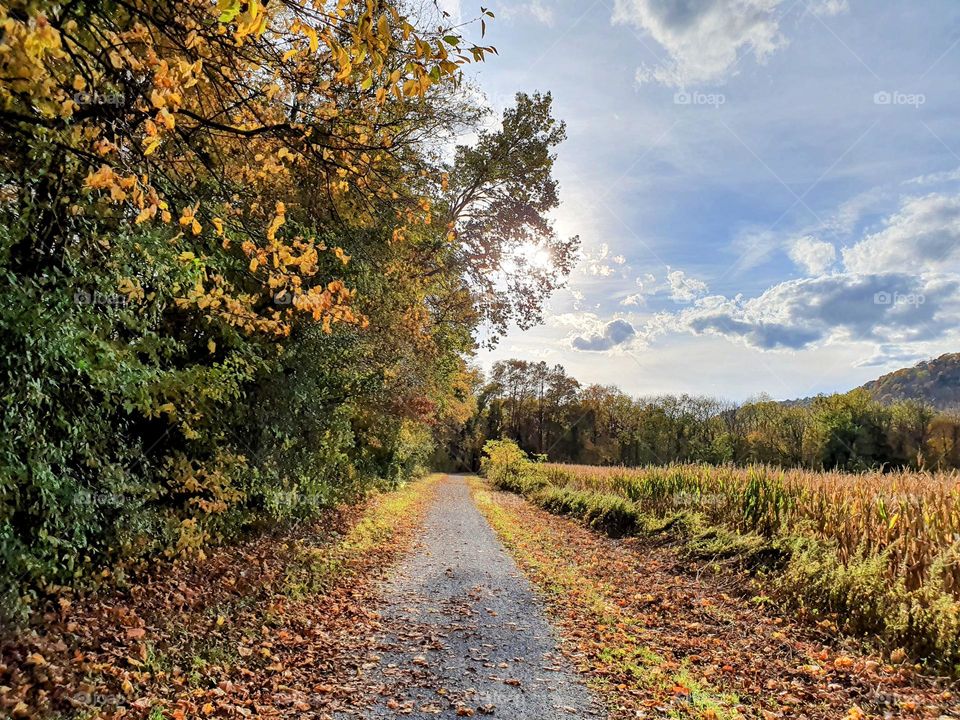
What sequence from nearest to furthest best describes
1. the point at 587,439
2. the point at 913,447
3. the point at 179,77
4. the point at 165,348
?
the point at 179,77 → the point at 165,348 → the point at 913,447 → the point at 587,439

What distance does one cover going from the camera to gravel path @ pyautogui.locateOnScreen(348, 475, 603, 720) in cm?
473

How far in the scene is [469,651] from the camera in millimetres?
5941

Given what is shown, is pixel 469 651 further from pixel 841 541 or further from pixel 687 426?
pixel 687 426

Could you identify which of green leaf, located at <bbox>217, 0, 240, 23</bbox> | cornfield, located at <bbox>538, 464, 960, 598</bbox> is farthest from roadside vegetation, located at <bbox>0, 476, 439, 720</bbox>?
cornfield, located at <bbox>538, 464, 960, 598</bbox>

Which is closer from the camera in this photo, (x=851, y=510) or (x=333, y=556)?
(x=851, y=510)

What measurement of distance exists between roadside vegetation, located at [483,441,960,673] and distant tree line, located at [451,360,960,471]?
37091mm

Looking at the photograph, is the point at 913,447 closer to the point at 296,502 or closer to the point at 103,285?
the point at 296,502

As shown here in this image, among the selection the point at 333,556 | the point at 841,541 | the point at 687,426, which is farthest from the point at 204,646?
the point at 687,426

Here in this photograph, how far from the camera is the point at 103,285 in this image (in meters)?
5.43

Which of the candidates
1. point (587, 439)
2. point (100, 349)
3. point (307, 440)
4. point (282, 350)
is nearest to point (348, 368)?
point (307, 440)

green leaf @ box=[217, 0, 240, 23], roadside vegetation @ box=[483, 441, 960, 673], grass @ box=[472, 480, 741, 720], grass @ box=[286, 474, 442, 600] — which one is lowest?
grass @ box=[286, 474, 442, 600]

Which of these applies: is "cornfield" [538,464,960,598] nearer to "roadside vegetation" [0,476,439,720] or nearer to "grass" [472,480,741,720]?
"grass" [472,480,741,720]

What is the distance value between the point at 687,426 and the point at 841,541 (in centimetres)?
6688

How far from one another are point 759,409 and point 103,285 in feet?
281
